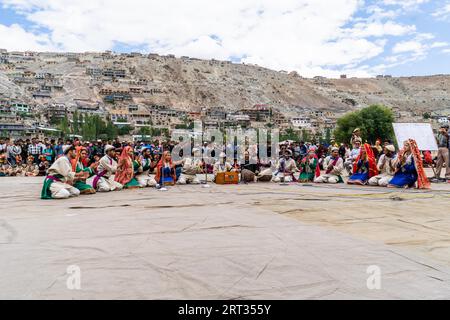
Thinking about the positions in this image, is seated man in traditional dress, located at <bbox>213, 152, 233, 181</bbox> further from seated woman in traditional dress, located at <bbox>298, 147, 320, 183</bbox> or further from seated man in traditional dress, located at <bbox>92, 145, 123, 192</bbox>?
seated man in traditional dress, located at <bbox>92, 145, 123, 192</bbox>

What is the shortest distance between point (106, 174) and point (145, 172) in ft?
4.88

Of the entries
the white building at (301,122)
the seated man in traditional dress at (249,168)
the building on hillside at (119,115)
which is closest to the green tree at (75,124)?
the building on hillside at (119,115)

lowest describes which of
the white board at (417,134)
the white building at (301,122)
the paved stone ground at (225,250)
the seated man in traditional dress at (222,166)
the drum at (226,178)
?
the paved stone ground at (225,250)

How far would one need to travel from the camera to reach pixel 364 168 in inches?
436

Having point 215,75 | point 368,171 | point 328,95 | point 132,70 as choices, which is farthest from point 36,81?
point 368,171

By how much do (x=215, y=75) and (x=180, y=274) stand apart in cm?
15572

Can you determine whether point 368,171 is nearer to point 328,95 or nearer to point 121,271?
point 121,271

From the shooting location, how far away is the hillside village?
11200 centimetres

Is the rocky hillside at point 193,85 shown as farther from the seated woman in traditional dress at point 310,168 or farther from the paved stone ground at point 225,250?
the paved stone ground at point 225,250

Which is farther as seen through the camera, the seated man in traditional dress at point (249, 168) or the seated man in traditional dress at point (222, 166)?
the seated man in traditional dress at point (222, 166)

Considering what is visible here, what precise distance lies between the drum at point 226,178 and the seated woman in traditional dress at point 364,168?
10.5ft

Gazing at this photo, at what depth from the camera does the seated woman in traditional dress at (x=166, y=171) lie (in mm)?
10664

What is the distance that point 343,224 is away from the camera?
5137mm

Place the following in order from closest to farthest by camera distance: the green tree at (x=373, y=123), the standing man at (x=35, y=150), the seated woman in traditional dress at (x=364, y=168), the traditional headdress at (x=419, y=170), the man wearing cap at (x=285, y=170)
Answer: the traditional headdress at (x=419, y=170) < the seated woman in traditional dress at (x=364, y=168) < the man wearing cap at (x=285, y=170) < the standing man at (x=35, y=150) < the green tree at (x=373, y=123)
